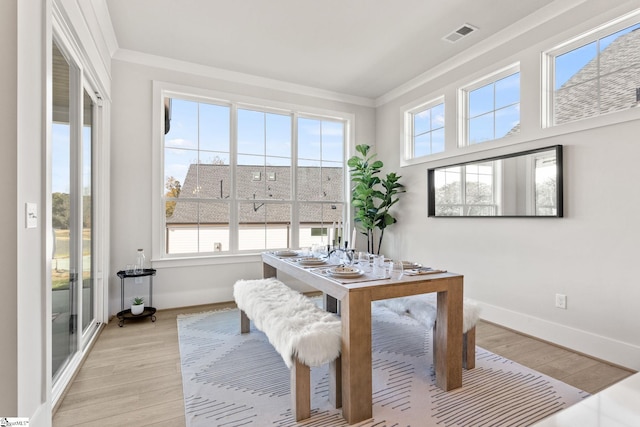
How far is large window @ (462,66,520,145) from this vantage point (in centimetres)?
310

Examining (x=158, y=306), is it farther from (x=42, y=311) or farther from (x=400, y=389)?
(x=400, y=389)

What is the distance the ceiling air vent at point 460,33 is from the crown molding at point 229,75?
173 cm

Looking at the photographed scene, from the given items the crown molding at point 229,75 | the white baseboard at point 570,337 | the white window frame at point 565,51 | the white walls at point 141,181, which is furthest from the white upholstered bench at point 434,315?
the crown molding at point 229,75

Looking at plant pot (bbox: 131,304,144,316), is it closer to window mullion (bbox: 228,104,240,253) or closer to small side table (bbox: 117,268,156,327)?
small side table (bbox: 117,268,156,327)

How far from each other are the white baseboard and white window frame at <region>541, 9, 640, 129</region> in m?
1.62

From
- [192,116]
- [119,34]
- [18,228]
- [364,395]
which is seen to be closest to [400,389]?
[364,395]

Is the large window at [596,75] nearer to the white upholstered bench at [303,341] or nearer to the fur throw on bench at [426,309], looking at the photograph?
the fur throw on bench at [426,309]

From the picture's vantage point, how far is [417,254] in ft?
13.4

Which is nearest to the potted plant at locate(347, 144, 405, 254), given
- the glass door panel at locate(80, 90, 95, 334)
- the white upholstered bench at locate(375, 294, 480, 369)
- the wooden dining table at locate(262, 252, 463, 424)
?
the white upholstered bench at locate(375, 294, 480, 369)

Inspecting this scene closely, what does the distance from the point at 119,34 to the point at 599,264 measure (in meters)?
4.61

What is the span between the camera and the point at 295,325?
185cm

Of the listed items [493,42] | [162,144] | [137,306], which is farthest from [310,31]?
[137,306]

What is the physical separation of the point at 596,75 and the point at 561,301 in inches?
71.7

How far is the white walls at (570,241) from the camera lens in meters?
2.30
